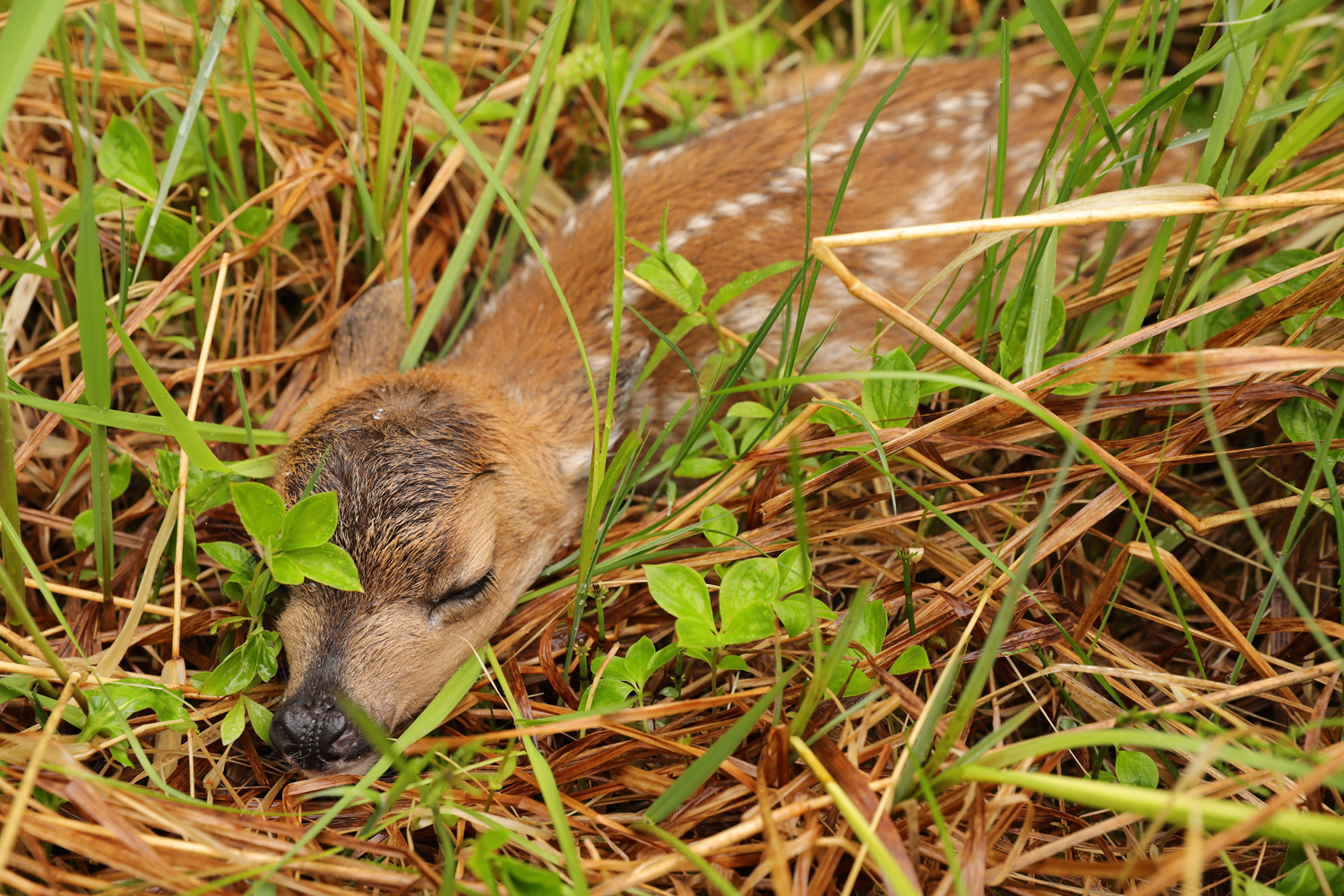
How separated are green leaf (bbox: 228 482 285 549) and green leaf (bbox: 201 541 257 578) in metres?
0.18

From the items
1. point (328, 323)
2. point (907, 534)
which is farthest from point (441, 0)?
point (907, 534)

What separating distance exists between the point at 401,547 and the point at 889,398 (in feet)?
4.02

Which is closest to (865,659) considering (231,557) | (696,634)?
(696,634)

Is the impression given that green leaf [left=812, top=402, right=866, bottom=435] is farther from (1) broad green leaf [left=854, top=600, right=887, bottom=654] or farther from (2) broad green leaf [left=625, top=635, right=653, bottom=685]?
(2) broad green leaf [left=625, top=635, right=653, bottom=685]

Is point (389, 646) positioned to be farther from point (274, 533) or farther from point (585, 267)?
point (585, 267)

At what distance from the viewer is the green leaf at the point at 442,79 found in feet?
9.77

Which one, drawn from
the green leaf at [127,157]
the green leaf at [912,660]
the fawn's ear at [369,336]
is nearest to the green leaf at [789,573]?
the green leaf at [912,660]

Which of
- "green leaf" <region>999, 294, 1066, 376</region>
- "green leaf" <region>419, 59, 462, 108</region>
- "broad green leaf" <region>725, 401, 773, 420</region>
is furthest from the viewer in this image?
"green leaf" <region>419, 59, 462, 108</region>

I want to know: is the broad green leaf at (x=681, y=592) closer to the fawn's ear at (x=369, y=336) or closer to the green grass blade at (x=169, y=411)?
the green grass blade at (x=169, y=411)

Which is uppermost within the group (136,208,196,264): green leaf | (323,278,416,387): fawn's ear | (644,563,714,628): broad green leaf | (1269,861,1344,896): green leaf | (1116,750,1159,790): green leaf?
(136,208,196,264): green leaf

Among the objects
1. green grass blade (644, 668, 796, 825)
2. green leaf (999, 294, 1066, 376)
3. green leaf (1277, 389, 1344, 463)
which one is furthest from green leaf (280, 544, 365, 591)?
green leaf (1277, 389, 1344, 463)

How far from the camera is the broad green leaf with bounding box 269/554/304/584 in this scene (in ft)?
6.46

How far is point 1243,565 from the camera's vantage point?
8.16 feet

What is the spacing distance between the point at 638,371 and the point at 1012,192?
1444mm
